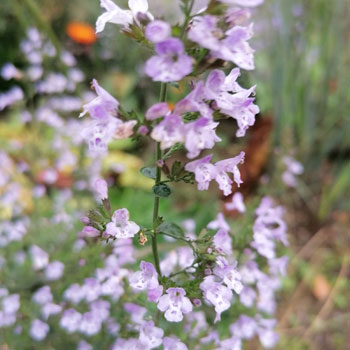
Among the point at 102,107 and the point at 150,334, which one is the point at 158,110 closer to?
the point at 102,107

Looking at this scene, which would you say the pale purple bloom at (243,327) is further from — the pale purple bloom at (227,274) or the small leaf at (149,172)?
the small leaf at (149,172)

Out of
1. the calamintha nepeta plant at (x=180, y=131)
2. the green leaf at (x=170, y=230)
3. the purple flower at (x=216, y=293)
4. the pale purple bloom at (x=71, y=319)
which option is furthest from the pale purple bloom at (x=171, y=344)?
the pale purple bloom at (x=71, y=319)

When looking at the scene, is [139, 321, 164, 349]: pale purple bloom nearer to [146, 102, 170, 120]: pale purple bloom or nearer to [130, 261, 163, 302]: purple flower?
[130, 261, 163, 302]: purple flower

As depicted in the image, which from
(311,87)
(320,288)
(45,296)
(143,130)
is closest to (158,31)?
(143,130)

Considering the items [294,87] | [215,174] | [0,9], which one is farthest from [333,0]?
[0,9]

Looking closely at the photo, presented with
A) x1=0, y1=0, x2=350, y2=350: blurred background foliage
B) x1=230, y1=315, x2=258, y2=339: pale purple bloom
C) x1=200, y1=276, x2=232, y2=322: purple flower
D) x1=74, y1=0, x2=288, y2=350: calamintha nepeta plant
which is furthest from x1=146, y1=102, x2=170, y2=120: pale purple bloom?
x1=0, y1=0, x2=350, y2=350: blurred background foliage

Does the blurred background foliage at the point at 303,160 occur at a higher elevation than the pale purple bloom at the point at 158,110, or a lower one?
lower
